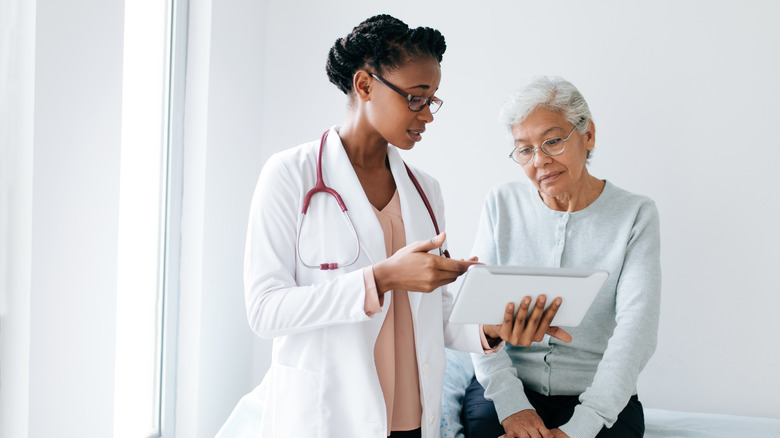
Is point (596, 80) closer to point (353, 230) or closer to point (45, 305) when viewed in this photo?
point (353, 230)

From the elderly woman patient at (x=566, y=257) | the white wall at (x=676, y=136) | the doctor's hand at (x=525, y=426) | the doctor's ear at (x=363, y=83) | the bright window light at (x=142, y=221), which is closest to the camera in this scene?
the doctor's ear at (x=363, y=83)

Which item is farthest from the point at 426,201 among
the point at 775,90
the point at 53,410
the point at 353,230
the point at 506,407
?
the point at 775,90

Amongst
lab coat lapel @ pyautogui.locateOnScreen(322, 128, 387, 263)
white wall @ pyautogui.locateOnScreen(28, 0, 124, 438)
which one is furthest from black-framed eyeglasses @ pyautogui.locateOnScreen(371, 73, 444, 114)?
white wall @ pyautogui.locateOnScreen(28, 0, 124, 438)

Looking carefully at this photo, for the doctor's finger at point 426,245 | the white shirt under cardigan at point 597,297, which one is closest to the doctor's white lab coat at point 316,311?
the doctor's finger at point 426,245

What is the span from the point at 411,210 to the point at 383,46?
37cm

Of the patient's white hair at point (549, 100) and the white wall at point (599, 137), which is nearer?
the patient's white hair at point (549, 100)

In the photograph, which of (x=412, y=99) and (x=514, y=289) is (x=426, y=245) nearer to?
(x=514, y=289)

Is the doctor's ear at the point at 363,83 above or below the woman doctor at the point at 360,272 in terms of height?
above

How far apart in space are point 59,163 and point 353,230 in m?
0.74

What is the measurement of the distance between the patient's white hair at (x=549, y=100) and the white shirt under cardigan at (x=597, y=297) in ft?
Answer: 0.81

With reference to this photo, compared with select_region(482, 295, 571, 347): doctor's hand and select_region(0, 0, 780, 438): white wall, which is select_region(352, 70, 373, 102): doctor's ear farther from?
select_region(0, 0, 780, 438): white wall

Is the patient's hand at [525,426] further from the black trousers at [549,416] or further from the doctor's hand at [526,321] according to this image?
the doctor's hand at [526,321]

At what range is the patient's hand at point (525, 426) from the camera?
4.56 ft

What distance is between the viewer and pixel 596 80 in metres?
2.25
